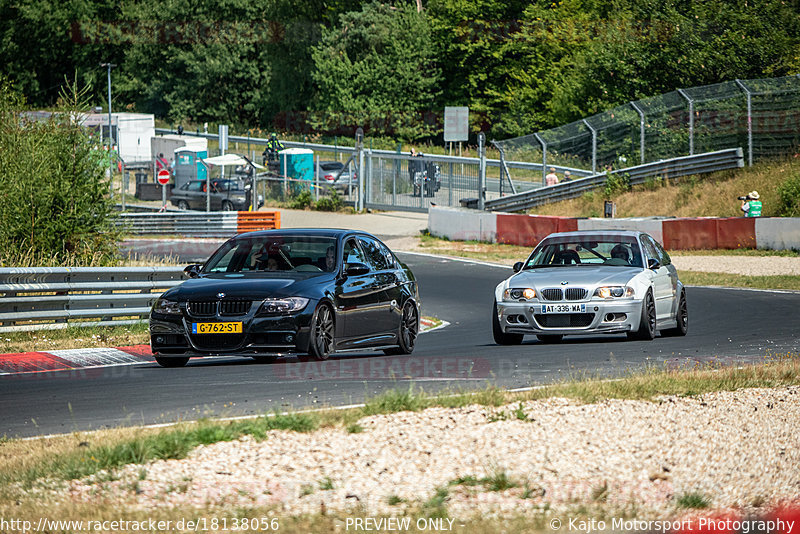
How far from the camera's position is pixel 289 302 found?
12.3 metres

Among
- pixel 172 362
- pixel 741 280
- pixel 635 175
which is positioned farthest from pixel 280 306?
pixel 635 175

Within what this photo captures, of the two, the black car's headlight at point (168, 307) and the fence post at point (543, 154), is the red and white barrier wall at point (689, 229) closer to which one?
A: the fence post at point (543, 154)

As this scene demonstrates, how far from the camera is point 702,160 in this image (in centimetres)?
3734

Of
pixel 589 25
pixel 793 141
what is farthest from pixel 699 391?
pixel 589 25

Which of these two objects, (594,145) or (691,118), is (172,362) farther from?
(594,145)

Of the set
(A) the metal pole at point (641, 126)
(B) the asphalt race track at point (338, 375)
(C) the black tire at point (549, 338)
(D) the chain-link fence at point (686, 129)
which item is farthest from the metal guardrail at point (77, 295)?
(A) the metal pole at point (641, 126)

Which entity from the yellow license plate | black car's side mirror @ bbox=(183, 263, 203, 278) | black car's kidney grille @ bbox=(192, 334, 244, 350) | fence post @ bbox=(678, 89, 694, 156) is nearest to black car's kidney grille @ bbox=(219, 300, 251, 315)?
the yellow license plate

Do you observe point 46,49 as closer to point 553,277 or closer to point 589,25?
point 589,25

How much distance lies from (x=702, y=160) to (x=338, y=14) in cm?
4773

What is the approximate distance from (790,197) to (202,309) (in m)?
24.4

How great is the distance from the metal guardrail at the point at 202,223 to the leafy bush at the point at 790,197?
1524 centimetres

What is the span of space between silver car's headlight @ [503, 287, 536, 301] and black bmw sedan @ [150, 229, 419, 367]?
1.18 m

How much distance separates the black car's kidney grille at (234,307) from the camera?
1230 centimetres

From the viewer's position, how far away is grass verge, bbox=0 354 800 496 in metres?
7.13
